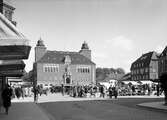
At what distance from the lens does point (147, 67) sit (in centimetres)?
10469

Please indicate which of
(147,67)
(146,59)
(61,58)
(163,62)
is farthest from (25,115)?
(146,59)

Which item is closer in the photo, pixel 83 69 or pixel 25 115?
pixel 25 115

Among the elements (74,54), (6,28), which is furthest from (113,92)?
(74,54)

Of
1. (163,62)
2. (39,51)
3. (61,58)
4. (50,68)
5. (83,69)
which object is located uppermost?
(39,51)

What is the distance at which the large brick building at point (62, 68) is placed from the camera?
10000 cm

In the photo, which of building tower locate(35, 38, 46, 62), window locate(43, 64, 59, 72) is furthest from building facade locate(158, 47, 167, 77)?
building tower locate(35, 38, 46, 62)

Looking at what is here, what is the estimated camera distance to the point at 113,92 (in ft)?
124

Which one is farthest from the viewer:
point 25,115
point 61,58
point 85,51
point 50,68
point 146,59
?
point 85,51

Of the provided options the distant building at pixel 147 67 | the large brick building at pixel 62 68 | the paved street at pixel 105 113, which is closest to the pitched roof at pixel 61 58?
the large brick building at pixel 62 68

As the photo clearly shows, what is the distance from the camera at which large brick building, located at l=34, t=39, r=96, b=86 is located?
100000 mm

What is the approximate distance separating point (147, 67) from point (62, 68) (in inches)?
1145

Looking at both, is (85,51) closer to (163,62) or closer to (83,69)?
(83,69)

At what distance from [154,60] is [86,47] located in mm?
26487

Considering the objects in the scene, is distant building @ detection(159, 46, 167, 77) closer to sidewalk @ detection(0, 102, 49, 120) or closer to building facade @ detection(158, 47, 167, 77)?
building facade @ detection(158, 47, 167, 77)
